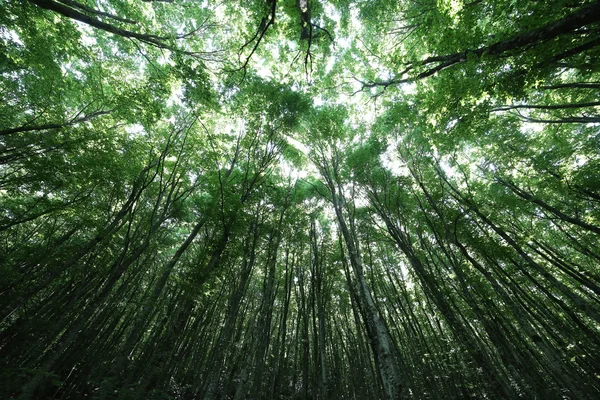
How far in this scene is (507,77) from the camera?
3871 mm

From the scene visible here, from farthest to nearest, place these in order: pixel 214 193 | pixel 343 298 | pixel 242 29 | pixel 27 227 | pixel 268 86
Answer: pixel 343 298
pixel 27 227
pixel 268 86
pixel 214 193
pixel 242 29

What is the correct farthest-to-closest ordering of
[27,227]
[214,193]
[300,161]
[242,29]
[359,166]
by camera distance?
[27,227]
[300,161]
[359,166]
[214,193]
[242,29]

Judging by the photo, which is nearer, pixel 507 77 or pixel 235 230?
pixel 507 77

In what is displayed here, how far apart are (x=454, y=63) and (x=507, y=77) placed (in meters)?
1.00

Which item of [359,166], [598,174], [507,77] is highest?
[359,166]

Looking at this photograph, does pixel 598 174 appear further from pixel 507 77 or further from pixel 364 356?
pixel 364 356

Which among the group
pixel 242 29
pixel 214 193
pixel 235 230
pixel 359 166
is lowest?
pixel 235 230

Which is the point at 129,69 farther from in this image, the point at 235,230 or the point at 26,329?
the point at 26,329

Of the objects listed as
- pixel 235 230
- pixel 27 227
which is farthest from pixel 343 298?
pixel 27 227

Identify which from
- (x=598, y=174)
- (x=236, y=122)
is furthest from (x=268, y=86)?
(x=598, y=174)

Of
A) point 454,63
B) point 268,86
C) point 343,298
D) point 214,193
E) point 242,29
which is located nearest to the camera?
point 454,63

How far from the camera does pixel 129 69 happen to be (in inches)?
373

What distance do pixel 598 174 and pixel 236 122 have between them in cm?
1336

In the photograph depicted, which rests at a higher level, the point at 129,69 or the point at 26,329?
the point at 129,69
